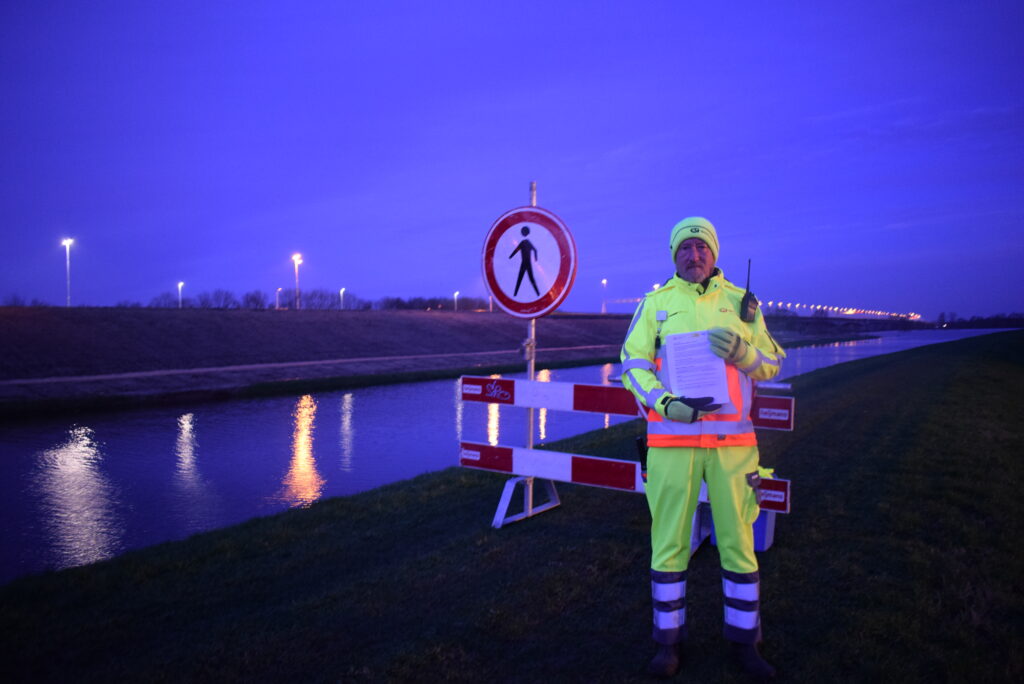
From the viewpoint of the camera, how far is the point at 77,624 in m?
4.09

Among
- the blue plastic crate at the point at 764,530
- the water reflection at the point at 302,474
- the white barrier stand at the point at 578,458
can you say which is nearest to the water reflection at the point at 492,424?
the water reflection at the point at 302,474

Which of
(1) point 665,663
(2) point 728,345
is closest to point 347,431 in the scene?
(1) point 665,663

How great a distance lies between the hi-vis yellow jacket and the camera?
3355mm

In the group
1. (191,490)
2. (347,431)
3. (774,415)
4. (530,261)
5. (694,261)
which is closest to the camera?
(694,261)

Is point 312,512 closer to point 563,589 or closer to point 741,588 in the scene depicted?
point 563,589

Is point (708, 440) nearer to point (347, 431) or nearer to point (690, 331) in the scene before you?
point (690, 331)

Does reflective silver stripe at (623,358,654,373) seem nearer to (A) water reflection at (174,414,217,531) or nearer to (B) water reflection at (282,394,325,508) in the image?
(B) water reflection at (282,394,325,508)

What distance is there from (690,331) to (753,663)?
1641 millimetres

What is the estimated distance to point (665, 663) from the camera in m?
3.29

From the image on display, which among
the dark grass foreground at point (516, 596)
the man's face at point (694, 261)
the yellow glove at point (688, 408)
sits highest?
the man's face at point (694, 261)

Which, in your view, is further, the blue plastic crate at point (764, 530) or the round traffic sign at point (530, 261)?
the round traffic sign at point (530, 261)

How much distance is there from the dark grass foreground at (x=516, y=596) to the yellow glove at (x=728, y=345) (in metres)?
1.56

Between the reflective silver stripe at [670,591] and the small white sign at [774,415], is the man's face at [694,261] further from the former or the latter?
the small white sign at [774,415]

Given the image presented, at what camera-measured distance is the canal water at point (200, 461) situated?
6.93 meters
